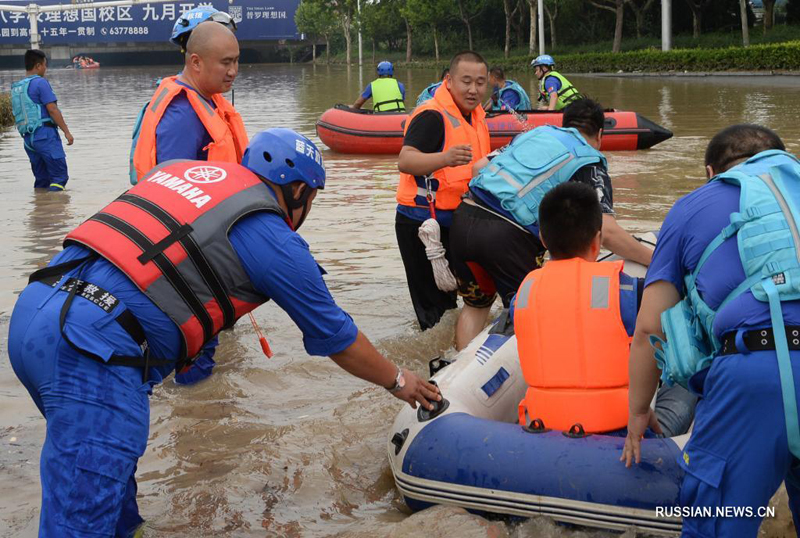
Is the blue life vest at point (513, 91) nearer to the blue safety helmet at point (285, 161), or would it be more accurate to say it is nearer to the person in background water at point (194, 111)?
the person in background water at point (194, 111)

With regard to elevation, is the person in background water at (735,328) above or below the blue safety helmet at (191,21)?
below

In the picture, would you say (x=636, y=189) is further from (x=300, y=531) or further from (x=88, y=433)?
(x=88, y=433)

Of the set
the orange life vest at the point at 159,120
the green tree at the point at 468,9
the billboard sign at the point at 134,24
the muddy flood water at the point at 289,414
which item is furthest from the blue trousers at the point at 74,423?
the billboard sign at the point at 134,24

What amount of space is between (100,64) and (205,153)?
3077 inches

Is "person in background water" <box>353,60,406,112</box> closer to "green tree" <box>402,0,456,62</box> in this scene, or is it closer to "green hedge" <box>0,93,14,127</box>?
"green hedge" <box>0,93,14,127</box>

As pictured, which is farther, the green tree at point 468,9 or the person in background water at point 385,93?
the green tree at point 468,9

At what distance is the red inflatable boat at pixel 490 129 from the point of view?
1316cm

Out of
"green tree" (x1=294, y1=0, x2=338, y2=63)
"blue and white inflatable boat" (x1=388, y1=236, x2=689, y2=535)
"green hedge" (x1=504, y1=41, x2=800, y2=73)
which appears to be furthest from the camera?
"green tree" (x1=294, y1=0, x2=338, y2=63)

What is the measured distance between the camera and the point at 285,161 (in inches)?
123

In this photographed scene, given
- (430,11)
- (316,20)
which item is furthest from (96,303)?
(316,20)

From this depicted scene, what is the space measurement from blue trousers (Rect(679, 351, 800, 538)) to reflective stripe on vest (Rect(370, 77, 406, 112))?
12928 millimetres

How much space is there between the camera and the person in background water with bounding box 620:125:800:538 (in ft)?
7.72

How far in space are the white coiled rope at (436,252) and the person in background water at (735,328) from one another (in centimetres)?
281

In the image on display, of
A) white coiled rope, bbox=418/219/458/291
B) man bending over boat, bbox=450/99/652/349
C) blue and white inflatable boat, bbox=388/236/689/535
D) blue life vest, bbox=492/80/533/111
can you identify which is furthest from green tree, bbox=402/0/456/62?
blue and white inflatable boat, bbox=388/236/689/535
